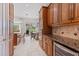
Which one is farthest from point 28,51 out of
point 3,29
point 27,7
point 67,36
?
point 27,7

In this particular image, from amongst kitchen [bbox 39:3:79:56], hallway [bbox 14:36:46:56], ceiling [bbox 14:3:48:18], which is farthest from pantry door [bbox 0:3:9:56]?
ceiling [bbox 14:3:48:18]

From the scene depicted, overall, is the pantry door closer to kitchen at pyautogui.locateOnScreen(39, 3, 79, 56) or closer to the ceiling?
kitchen at pyautogui.locateOnScreen(39, 3, 79, 56)

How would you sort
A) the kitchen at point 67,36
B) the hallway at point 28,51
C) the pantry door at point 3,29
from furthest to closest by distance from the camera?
the hallway at point 28,51 < the pantry door at point 3,29 < the kitchen at point 67,36

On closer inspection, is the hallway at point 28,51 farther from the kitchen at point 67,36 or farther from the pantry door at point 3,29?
the pantry door at point 3,29

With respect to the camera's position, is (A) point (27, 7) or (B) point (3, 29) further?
(A) point (27, 7)

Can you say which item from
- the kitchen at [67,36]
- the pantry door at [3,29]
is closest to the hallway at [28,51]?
the kitchen at [67,36]

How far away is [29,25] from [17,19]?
7.45ft

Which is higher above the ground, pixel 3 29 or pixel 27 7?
pixel 27 7

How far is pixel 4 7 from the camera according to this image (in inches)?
120

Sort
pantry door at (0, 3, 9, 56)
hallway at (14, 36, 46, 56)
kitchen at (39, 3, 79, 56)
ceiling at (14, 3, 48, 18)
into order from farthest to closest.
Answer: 1. ceiling at (14, 3, 48, 18)
2. hallway at (14, 36, 46, 56)
3. pantry door at (0, 3, 9, 56)
4. kitchen at (39, 3, 79, 56)

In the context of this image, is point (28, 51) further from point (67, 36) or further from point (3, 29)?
point (3, 29)

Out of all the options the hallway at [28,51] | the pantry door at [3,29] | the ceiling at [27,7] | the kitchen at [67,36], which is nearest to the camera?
the kitchen at [67,36]

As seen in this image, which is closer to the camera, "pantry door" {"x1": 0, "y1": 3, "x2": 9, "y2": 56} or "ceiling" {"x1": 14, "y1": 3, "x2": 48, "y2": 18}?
"pantry door" {"x1": 0, "y1": 3, "x2": 9, "y2": 56}

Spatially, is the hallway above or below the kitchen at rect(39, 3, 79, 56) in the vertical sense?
below
